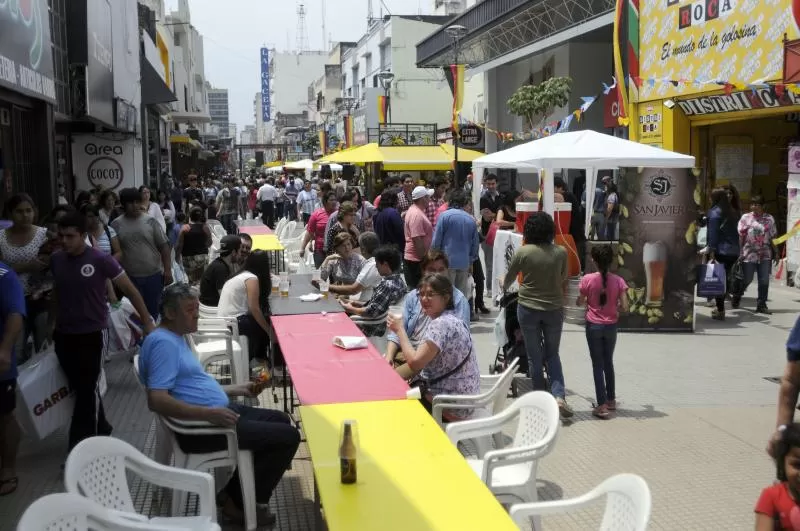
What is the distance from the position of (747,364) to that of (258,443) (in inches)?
234

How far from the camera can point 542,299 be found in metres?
6.51

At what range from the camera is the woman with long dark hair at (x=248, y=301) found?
7.21m

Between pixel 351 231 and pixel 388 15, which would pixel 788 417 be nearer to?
pixel 351 231

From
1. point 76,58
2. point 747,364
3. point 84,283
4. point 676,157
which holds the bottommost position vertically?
point 747,364

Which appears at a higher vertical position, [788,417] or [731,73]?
[731,73]

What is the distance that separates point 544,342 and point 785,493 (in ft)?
12.4

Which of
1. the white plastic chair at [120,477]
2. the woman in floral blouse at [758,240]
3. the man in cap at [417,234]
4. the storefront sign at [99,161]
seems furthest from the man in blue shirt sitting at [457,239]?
the storefront sign at [99,161]

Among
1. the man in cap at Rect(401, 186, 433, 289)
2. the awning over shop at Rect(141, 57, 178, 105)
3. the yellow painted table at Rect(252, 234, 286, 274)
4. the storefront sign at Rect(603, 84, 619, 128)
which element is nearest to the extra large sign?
the awning over shop at Rect(141, 57, 178, 105)

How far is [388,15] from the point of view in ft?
179

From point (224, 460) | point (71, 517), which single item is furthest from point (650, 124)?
point (71, 517)

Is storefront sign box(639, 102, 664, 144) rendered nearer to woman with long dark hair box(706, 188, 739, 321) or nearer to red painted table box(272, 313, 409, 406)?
woman with long dark hair box(706, 188, 739, 321)

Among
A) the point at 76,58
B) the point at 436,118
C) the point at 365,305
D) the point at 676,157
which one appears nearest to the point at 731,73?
the point at 676,157

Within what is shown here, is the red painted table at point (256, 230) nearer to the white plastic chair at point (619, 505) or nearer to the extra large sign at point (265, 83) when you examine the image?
the white plastic chair at point (619, 505)

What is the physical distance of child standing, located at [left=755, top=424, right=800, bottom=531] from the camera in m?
2.89
